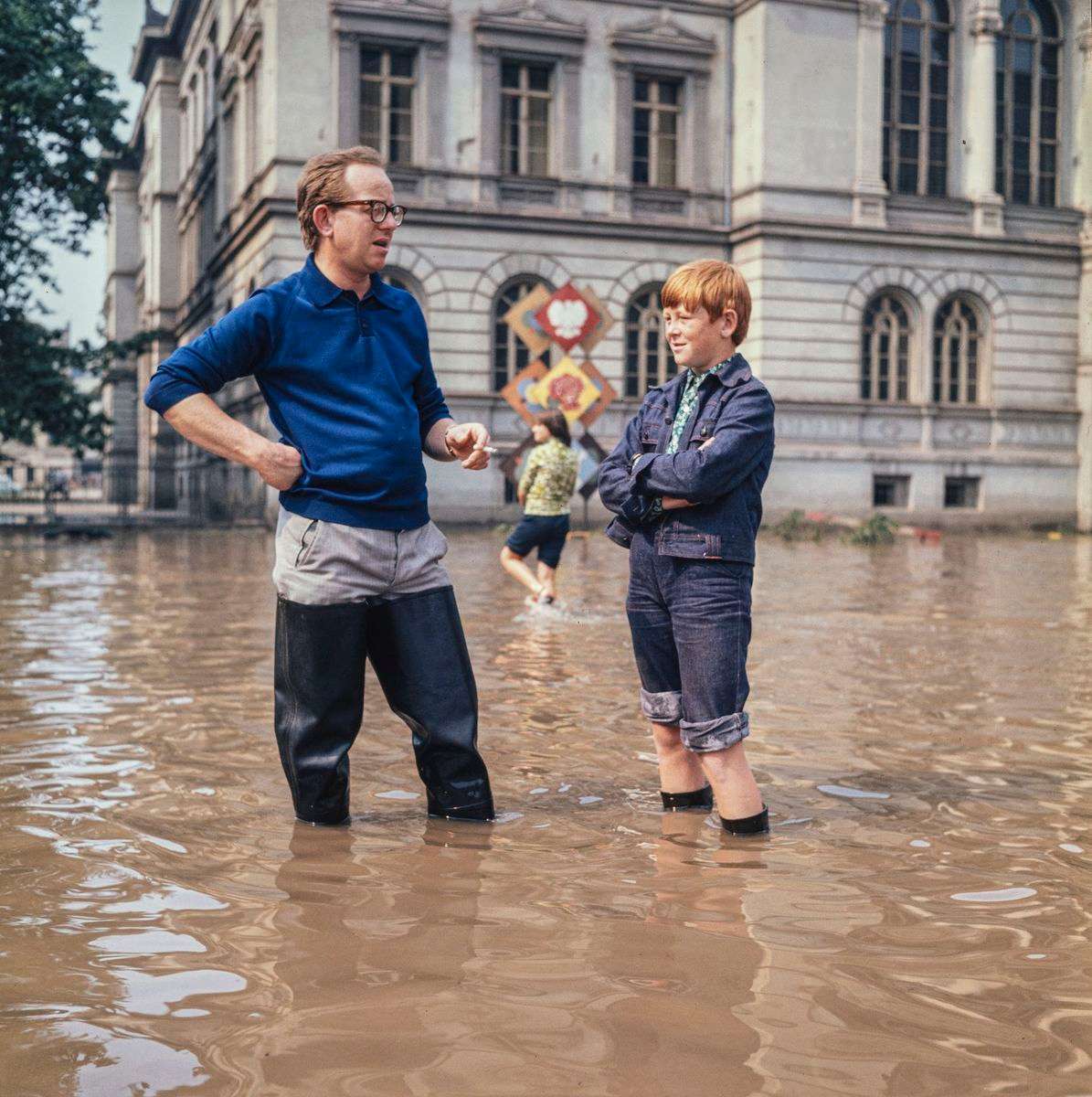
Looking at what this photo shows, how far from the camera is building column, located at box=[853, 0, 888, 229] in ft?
91.9

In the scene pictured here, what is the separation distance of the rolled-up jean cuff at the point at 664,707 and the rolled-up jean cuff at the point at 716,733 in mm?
147

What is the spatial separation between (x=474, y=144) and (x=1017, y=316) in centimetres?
1135

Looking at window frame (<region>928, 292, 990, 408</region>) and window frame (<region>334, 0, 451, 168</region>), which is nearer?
window frame (<region>334, 0, 451, 168</region>)

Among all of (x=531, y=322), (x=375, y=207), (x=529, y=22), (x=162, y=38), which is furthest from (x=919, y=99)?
(x=375, y=207)

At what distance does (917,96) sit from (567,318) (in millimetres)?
13427

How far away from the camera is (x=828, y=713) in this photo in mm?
6543

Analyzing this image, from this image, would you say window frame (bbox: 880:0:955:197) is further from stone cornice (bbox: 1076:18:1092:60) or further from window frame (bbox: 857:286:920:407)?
stone cornice (bbox: 1076:18:1092:60)

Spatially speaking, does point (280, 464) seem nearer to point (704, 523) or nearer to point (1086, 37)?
point (704, 523)

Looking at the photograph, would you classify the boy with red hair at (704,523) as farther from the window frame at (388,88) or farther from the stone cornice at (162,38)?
the stone cornice at (162,38)

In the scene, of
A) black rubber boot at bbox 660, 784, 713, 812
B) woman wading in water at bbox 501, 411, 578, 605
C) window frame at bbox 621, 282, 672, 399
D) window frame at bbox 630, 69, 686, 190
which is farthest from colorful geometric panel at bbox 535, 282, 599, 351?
black rubber boot at bbox 660, 784, 713, 812

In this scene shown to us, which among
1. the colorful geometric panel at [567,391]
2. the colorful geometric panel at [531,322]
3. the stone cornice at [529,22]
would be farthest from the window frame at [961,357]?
the colorful geometric panel at [531,322]

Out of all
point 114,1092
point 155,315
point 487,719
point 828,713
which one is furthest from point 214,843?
point 155,315

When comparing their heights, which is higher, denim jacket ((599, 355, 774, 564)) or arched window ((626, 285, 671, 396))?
arched window ((626, 285, 671, 396))

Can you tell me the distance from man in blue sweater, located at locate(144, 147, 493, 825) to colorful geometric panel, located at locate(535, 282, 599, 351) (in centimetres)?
1505
